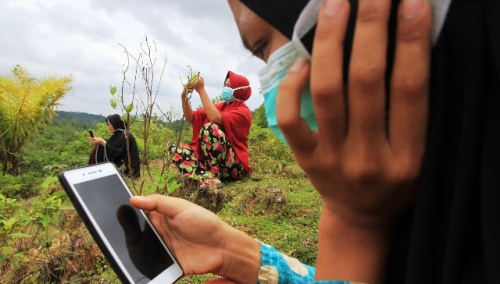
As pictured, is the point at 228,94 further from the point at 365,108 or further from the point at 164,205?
the point at 365,108

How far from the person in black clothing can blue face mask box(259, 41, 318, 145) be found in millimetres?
4539

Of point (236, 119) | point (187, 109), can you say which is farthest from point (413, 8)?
point (236, 119)

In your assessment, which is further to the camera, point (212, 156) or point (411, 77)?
point (212, 156)

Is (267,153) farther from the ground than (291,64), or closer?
closer

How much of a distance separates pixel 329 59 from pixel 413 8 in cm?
10

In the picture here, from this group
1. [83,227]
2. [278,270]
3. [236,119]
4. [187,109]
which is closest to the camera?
[278,270]

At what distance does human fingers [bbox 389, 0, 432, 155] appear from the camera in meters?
0.42

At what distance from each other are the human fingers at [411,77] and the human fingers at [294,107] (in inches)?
4.3

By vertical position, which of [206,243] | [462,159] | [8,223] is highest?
[462,159]

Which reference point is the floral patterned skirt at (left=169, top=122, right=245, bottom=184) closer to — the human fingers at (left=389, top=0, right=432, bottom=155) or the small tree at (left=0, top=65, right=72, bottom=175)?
the small tree at (left=0, top=65, right=72, bottom=175)

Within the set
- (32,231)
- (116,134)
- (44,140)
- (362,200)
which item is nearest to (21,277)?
(32,231)

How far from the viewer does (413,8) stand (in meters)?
0.42

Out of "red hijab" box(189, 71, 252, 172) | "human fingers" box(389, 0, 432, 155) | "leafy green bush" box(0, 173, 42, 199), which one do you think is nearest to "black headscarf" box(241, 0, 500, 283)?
"human fingers" box(389, 0, 432, 155)

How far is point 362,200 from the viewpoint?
0.55 m
